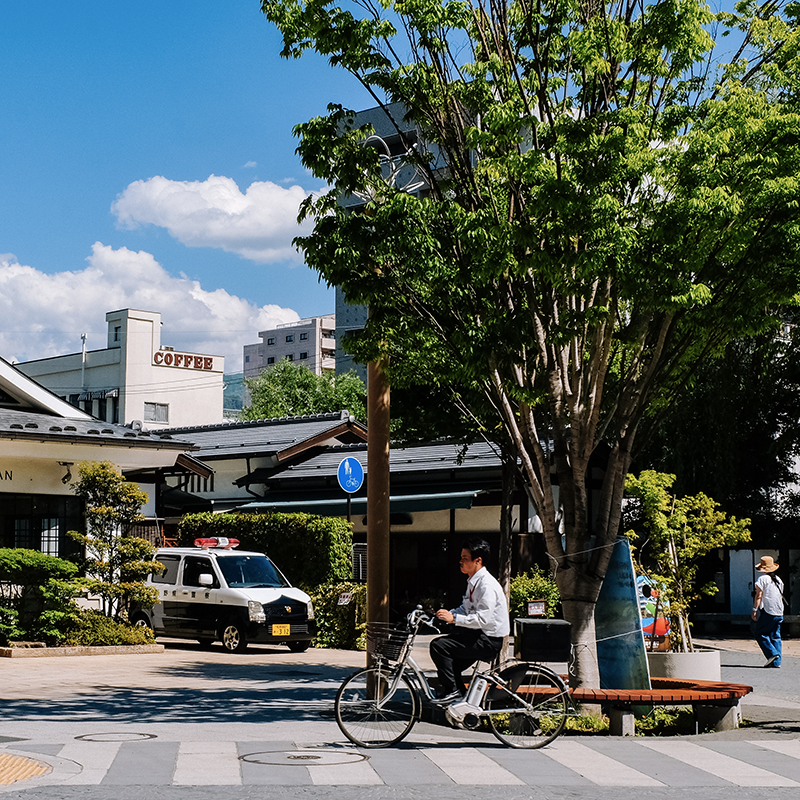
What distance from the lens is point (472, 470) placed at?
2797 cm

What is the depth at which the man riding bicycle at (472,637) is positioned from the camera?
1018cm

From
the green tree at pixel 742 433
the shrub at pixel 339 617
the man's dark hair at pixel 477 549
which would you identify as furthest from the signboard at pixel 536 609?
the green tree at pixel 742 433

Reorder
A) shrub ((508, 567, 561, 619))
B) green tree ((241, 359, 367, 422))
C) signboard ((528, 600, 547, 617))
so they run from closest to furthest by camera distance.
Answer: signboard ((528, 600, 547, 617)) < shrub ((508, 567, 561, 619)) < green tree ((241, 359, 367, 422))

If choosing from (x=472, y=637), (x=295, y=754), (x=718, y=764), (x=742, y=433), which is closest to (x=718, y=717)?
(x=718, y=764)

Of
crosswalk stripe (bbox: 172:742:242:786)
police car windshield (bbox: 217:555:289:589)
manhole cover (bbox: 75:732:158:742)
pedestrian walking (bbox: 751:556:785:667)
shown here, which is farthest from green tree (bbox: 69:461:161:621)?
crosswalk stripe (bbox: 172:742:242:786)

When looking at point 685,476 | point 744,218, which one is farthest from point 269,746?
point 685,476

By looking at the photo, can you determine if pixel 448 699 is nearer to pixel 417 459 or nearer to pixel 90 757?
pixel 90 757

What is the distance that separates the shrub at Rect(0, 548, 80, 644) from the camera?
19.7 metres

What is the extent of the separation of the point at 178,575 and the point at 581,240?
43.6 ft

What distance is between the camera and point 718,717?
11.5 metres

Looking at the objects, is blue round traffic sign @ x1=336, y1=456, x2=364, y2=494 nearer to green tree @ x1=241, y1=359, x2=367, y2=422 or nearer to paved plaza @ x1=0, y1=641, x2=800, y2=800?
paved plaza @ x1=0, y1=641, x2=800, y2=800

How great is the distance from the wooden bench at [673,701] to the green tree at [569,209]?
32.5 inches

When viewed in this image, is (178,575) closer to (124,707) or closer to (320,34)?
(124,707)

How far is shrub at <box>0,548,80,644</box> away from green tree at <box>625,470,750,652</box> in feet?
33.5
